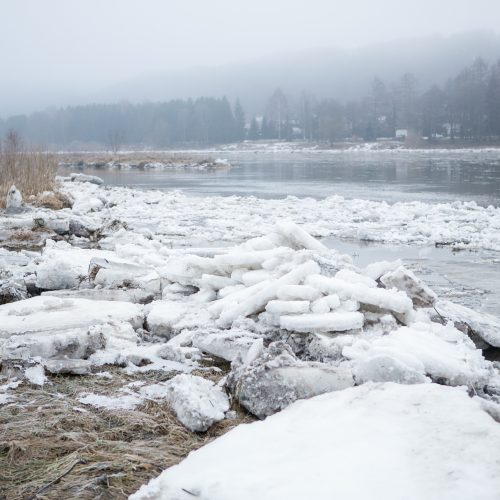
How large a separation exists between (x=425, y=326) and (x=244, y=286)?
1.65 m

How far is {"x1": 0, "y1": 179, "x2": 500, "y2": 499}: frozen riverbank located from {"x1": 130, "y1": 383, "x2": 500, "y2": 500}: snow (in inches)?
0.5

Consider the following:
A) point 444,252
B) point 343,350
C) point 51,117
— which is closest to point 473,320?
point 343,350

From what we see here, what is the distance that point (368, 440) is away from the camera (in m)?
2.50

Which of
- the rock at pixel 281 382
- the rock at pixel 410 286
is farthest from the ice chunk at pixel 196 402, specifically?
the rock at pixel 410 286

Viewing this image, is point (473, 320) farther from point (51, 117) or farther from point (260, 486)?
point (51, 117)

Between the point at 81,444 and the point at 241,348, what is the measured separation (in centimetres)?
143

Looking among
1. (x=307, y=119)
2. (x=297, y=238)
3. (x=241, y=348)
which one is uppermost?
(x=307, y=119)

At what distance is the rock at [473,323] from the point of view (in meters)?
4.56

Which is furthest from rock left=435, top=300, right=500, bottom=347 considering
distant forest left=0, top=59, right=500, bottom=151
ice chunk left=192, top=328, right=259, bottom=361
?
distant forest left=0, top=59, right=500, bottom=151

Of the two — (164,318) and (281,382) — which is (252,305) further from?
(281,382)

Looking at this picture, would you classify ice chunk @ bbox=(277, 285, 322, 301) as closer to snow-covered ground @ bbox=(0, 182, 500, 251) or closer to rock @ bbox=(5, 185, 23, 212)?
snow-covered ground @ bbox=(0, 182, 500, 251)

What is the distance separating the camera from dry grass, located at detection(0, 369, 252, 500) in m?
2.46

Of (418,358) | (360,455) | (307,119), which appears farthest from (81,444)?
(307,119)

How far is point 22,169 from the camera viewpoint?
56.5ft
